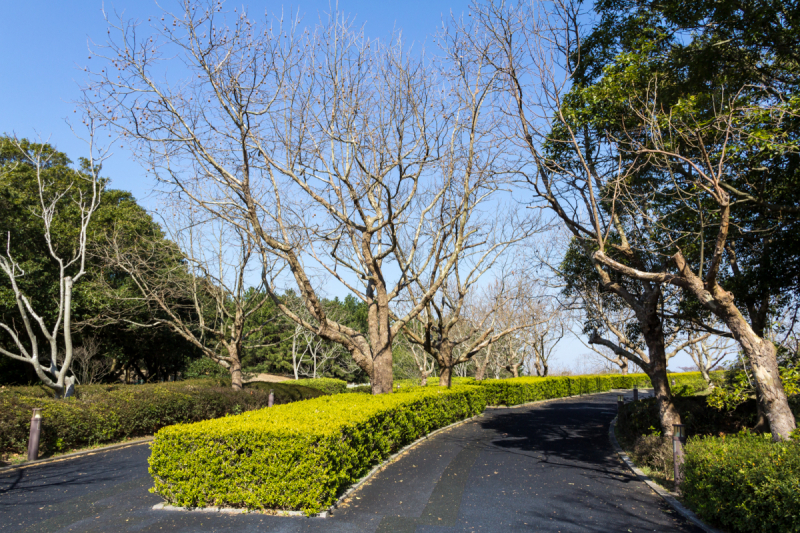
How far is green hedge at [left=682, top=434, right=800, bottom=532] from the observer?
15.1ft

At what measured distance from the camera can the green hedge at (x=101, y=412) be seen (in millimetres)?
9453

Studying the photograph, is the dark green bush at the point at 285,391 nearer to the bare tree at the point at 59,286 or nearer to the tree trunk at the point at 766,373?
the bare tree at the point at 59,286

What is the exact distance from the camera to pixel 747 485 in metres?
4.99

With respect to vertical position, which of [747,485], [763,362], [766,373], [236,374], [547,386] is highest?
[763,362]

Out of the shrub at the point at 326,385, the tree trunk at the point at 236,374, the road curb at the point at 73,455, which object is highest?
the tree trunk at the point at 236,374

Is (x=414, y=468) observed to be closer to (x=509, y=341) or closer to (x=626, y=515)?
(x=626, y=515)

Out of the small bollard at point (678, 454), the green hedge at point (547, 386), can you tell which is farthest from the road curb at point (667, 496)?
the green hedge at point (547, 386)

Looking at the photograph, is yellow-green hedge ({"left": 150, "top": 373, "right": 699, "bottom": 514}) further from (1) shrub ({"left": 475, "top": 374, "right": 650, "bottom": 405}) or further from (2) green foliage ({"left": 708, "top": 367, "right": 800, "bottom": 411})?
(1) shrub ({"left": 475, "top": 374, "right": 650, "bottom": 405})

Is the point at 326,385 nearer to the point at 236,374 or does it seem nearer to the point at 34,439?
the point at 236,374

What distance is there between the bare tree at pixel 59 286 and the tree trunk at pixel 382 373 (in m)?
8.21

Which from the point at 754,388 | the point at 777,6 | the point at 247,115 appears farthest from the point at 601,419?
the point at 247,115

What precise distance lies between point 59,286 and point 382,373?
46.2ft

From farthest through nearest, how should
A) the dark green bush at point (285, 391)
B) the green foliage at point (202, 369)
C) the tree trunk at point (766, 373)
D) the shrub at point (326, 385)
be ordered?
the green foliage at point (202, 369)
the shrub at point (326, 385)
the dark green bush at point (285, 391)
the tree trunk at point (766, 373)

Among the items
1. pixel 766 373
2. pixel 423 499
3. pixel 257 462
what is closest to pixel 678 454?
pixel 766 373
